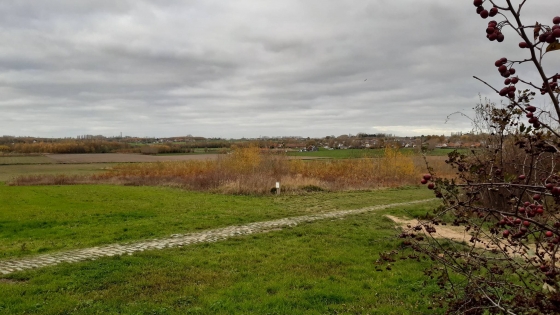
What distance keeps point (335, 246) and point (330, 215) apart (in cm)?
623

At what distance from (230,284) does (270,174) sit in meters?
27.8

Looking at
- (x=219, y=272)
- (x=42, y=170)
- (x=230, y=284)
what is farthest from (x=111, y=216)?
(x=42, y=170)

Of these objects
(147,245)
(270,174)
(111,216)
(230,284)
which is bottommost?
(111,216)

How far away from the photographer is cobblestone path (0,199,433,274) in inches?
368

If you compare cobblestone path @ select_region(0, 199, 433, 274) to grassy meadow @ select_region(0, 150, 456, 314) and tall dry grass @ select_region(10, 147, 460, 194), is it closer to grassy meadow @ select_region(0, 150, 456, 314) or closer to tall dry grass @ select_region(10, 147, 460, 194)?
grassy meadow @ select_region(0, 150, 456, 314)

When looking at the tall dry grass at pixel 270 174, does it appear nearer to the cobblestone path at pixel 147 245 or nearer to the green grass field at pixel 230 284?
the cobblestone path at pixel 147 245

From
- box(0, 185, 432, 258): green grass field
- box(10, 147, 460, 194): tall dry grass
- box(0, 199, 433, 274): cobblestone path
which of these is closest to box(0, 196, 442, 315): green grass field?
box(0, 199, 433, 274): cobblestone path

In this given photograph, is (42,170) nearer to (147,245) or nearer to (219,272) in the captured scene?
(147,245)

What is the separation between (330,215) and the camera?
17.0 metres

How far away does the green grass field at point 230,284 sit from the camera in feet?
20.7

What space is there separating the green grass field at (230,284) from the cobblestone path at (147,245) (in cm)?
82

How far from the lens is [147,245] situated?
37.0 ft

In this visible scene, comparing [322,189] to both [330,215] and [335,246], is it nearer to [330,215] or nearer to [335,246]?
[330,215]

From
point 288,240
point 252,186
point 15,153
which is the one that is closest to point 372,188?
point 252,186
